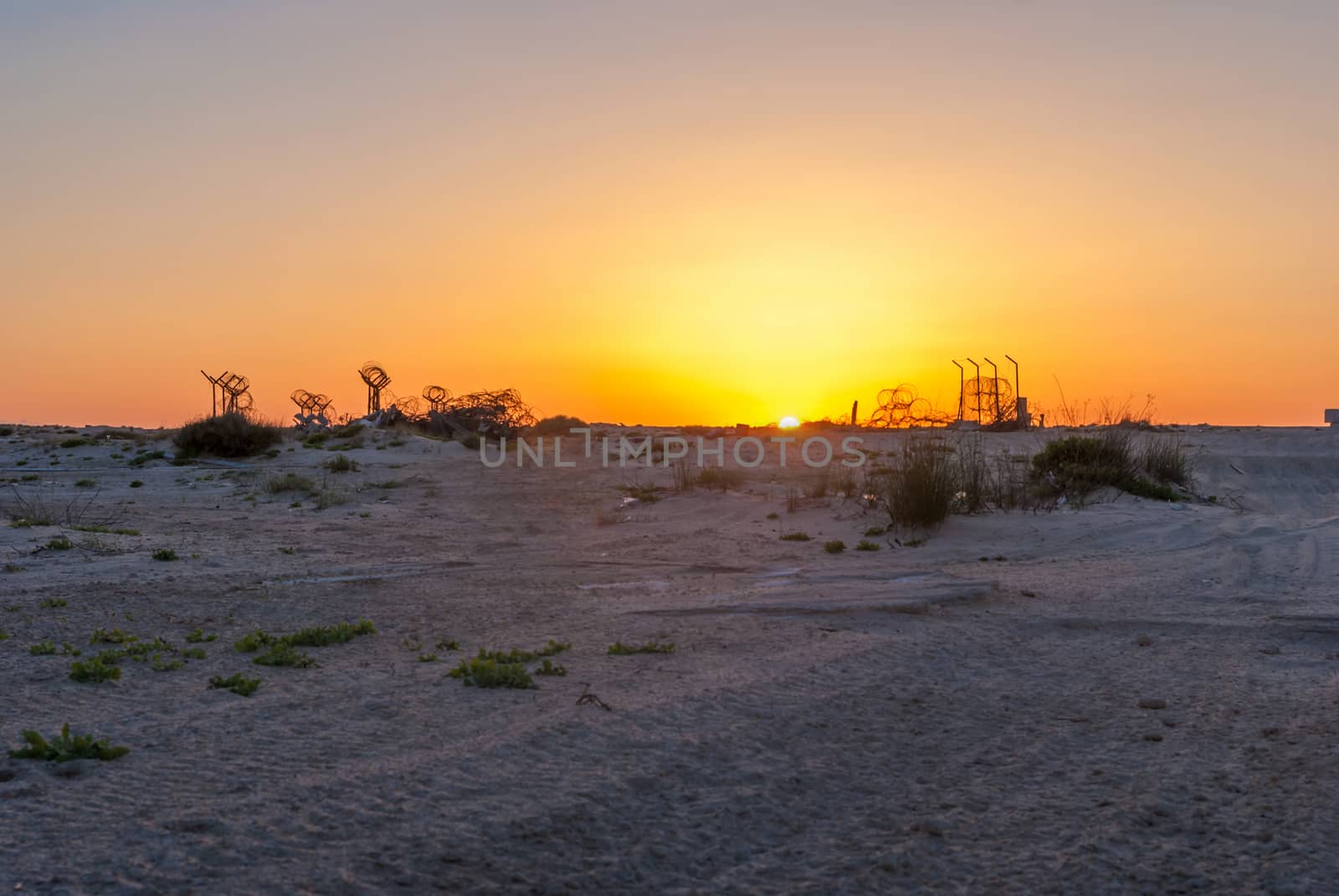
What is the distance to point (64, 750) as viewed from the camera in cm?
437

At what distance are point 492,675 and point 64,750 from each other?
81.6 inches

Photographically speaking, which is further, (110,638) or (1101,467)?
(1101,467)

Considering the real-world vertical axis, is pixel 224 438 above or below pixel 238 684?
above

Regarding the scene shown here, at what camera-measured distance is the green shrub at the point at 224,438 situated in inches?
1112

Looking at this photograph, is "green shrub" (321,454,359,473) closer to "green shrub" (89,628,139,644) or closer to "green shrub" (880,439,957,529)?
"green shrub" (880,439,957,529)

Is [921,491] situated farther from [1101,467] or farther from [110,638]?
[110,638]

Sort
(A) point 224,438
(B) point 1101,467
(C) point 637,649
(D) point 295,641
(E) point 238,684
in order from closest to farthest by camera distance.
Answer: (E) point 238,684, (C) point 637,649, (D) point 295,641, (B) point 1101,467, (A) point 224,438

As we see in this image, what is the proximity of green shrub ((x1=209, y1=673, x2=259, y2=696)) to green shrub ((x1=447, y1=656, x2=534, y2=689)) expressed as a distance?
1033 mm

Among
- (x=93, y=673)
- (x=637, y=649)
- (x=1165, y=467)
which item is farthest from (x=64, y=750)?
(x=1165, y=467)

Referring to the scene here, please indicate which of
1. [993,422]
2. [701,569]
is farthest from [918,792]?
[993,422]

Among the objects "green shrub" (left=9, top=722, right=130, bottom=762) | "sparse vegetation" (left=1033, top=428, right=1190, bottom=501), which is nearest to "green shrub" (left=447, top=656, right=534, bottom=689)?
"green shrub" (left=9, top=722, right=130, bottom=762)

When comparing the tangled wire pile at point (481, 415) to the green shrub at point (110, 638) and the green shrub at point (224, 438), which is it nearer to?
the green shrub at point (224, 438)

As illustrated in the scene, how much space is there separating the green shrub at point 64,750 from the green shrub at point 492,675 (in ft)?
5.94

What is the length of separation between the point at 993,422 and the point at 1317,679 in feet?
80.8
